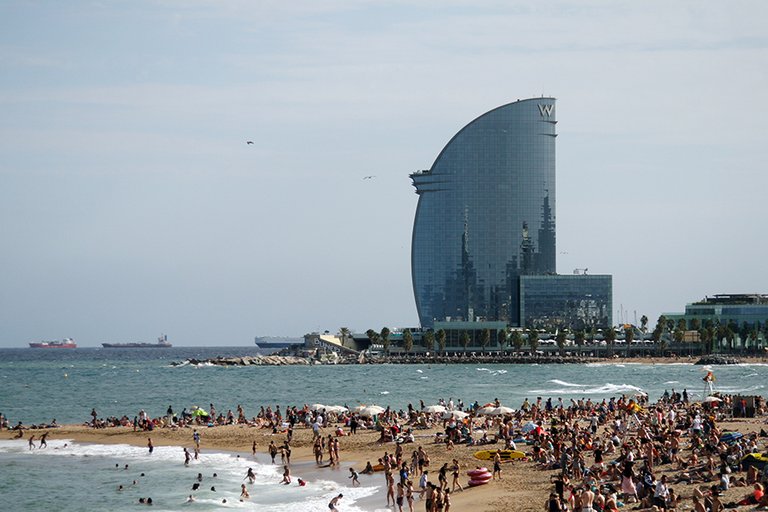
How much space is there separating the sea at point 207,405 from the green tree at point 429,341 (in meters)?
23.7

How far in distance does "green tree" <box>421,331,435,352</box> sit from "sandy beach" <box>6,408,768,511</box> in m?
135

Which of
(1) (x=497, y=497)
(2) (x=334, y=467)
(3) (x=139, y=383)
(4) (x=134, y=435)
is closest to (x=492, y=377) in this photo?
(3) (x=139, y=383)

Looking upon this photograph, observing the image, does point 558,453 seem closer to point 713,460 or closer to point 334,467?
point 713,460

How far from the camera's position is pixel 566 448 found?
4125 centimetres

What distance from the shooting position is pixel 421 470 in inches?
1602

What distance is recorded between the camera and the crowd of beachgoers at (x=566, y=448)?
3178 cm

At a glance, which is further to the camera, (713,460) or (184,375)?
(184,375)

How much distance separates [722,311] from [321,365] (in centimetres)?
7669

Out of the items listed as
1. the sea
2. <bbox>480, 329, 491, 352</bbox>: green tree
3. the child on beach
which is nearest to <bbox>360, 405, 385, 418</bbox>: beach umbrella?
the sea

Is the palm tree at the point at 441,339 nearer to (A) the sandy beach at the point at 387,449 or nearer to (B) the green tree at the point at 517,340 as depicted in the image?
(B) the green tree at the point at 517,340

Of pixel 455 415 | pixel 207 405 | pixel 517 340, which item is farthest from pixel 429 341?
pixel 455 415

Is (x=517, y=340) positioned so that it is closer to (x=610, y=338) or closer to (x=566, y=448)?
(x=610, y=338)

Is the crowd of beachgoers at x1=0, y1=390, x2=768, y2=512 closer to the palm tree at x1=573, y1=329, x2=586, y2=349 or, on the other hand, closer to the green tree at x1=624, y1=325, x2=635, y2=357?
the green tree at x1=624, y1=325, x2=635, y2=357

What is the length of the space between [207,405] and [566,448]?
45.4m
